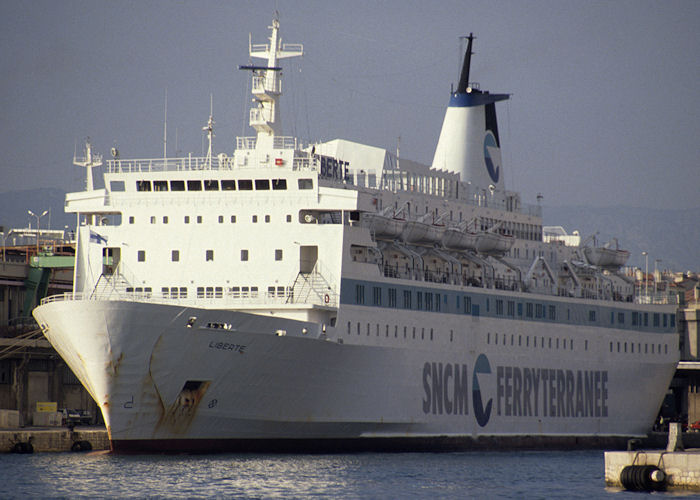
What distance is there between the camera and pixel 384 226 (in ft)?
141

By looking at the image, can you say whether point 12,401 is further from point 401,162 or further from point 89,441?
point 401,162

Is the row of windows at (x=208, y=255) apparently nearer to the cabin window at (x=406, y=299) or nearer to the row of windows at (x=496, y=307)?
the row of windows at (x=496, y=307)

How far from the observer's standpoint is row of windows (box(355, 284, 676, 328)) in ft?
139

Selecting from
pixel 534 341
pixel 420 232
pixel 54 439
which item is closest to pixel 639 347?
pixel 534 341

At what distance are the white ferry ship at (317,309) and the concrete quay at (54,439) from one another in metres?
3.89

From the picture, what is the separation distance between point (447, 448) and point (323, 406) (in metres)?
7.61

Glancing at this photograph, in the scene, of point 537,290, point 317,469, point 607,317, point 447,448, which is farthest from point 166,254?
point 607,317

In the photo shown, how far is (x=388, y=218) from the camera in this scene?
4319cm

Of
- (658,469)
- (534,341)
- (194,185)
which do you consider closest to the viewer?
(658,469)

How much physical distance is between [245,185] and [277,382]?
6769 mm

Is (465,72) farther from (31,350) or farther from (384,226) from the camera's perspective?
(31,350)

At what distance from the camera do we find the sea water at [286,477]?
31219 mm

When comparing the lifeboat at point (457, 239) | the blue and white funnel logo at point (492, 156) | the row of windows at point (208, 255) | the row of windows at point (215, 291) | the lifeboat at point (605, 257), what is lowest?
the row of windows at point (215, 291)

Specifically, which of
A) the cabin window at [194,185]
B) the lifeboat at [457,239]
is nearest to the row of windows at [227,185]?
the cabin window at [194,185]
